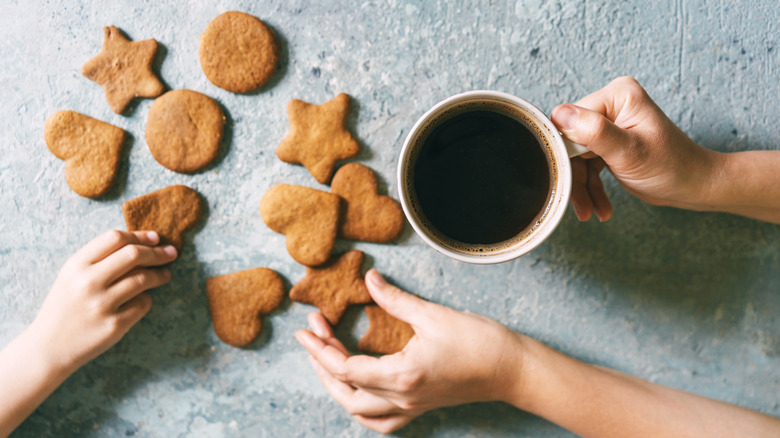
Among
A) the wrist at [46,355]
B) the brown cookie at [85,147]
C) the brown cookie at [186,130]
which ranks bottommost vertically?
the wrist at [46,355]

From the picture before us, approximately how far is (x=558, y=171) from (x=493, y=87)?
0.32 meters

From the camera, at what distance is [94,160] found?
3.17ft

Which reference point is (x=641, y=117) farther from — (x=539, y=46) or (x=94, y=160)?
(x=94, y=160)

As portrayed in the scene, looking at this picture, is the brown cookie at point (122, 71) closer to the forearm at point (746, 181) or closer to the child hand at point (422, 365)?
the child hand at point (422, 365)

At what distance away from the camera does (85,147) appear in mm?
967

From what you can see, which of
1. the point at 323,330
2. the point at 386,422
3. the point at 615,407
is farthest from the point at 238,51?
the point at 615,407

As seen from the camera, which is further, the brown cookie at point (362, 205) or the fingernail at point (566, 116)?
the brown cookie at point (362, 205)

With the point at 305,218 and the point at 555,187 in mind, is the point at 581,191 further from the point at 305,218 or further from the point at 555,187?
the point at 305,218

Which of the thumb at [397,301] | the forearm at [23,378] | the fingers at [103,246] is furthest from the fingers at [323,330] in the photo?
the forearm at [23,378]

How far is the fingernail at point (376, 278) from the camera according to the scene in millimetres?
958

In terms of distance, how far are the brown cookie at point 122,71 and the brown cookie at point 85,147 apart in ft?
0.22

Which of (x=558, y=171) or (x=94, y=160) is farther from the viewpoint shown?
(x=94, y=160)

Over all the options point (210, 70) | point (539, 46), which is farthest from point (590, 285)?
point (210, 70)

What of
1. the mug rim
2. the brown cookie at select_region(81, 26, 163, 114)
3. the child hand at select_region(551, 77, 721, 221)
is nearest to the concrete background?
the brown cookie at select_region(81, 26, 163, 114)
